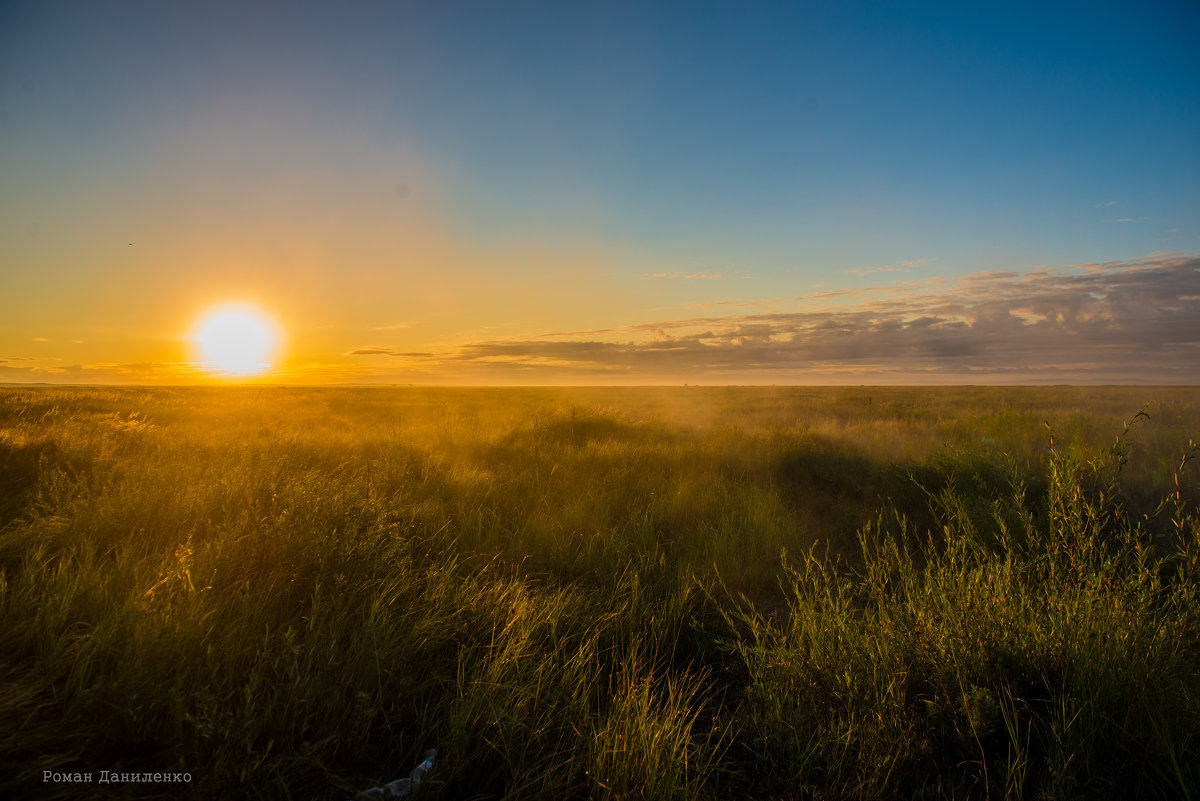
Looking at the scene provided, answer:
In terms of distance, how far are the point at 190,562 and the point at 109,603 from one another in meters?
0.40

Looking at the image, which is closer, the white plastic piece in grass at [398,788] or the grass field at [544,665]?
the white plastic piece in grass at [398,788]

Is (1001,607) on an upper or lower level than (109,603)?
lower

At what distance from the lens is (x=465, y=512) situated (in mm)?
→ 5977

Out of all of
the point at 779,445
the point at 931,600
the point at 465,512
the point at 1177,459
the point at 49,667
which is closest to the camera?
the point at 49,667

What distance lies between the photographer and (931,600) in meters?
3.12

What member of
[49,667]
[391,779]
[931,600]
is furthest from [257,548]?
[931,600]

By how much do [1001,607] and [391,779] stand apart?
3102 mm

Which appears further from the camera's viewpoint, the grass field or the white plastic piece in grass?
the grass field

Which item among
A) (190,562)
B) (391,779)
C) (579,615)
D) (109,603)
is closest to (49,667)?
(109,603)

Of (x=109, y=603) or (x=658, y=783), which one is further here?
(x=109, y=603)

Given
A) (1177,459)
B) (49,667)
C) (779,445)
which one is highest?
(49,667)

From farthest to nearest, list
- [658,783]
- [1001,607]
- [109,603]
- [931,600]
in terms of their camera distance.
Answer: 1. [931,600]
2. [109,603]
3. [1001,607]
4. [658,783]

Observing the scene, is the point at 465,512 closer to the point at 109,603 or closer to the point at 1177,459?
the point at 109,603

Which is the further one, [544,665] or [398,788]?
[544,665]
